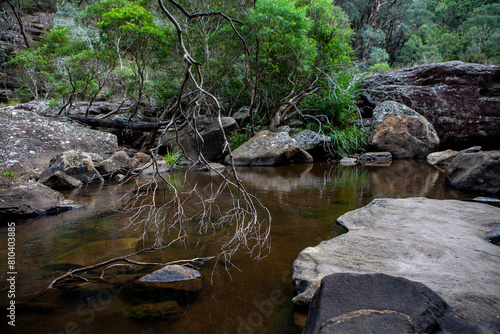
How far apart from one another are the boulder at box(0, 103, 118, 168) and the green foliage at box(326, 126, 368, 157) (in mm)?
7005

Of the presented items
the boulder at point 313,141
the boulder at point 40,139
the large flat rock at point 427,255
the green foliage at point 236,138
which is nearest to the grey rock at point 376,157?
the boulder at point 313,141

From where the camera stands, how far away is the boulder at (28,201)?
3556 mm

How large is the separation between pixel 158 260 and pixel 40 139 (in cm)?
664

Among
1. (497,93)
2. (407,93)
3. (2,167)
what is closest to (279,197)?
(2,167)

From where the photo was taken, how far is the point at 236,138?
420 inches

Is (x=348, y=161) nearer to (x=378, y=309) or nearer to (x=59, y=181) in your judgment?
(x=59, y=181)

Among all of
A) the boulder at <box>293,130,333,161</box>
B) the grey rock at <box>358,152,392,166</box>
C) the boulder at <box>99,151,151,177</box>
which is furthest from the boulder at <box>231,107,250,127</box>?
the boulder at <box>99,151,151,177</box>

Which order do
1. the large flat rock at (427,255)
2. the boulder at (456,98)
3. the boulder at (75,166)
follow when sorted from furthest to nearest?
the boulder at (456,98) < the boulder at (75,166) < the large flat rock at (427,255)

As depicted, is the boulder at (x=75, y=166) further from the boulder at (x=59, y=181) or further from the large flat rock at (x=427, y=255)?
the large flat rock at (x=427, y=255)

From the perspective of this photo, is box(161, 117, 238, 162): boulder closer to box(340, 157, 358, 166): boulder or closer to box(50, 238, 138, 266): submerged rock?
box(340, 157, 358, 166): boulder

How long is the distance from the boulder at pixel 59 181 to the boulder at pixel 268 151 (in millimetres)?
4521

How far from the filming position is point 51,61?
11.4 meters

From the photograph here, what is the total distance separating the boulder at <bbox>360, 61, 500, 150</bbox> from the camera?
10.8 meters

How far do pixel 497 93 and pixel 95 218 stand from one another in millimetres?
13830
